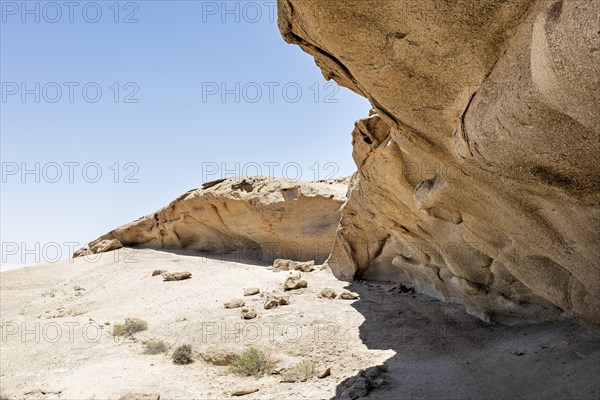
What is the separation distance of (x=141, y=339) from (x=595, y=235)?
414 inches

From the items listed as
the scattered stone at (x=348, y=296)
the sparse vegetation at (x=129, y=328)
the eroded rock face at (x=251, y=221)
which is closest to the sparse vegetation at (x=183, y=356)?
the sparse vegetation at (x=129, y=328)

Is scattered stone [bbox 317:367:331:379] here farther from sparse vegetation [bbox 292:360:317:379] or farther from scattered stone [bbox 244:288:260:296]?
scattered stone [bbox 244:288:260:296]

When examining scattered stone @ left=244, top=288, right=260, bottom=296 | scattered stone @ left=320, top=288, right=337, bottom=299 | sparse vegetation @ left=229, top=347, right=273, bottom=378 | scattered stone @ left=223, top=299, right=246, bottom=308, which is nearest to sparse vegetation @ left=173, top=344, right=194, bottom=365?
sparse vegetation @ left=229, top=347, right=273, bottom=378

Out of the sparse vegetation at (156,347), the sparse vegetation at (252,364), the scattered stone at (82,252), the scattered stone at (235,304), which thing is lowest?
the scattered stone at (82,252)

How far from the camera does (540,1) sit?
3.29 metres

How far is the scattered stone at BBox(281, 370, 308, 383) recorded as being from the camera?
27.4 feet

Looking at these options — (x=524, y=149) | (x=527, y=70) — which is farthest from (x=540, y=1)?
(x=524, y=149)

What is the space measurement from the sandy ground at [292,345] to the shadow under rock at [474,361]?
22 millimetres

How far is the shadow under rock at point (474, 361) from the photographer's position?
21.0ft

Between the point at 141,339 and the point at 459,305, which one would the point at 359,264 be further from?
the point at 141,339

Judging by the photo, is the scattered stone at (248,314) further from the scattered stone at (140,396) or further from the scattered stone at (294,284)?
the scattered stone at (140,396)

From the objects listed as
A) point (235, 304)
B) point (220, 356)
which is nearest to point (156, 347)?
point (220, 356)

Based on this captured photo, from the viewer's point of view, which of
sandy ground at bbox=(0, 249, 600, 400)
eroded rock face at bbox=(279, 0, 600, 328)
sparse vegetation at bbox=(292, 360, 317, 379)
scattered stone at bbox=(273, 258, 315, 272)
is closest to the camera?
eroded rock face at bbox=(279, 0, 600, 328)

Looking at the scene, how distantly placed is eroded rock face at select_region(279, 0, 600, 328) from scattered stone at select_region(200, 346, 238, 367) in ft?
16.3
